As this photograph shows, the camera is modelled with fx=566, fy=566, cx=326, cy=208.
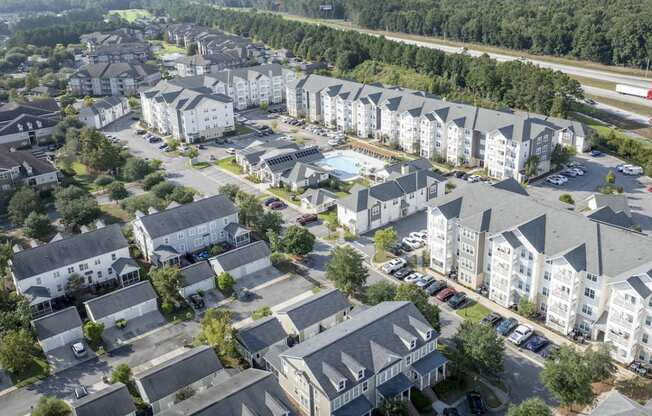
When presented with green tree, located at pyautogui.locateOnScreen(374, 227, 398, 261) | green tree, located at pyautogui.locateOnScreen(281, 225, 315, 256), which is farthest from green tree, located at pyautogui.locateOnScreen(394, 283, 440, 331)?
green tree, located at pyautogui.locateOnScreen(281, 225, 315, 256)

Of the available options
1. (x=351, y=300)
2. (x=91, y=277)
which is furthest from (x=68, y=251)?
(x=351, y=300)

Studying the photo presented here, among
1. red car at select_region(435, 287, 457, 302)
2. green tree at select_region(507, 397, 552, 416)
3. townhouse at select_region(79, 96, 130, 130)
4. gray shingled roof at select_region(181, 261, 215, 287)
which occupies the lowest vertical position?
red car at select_region(435, 287, 457, 302)

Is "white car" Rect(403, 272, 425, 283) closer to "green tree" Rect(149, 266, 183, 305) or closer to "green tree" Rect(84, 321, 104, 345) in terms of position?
"green tree" Rect(149, 266, 183, 305)

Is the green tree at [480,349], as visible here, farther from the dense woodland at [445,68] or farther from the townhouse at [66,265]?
the dense woodland at [445,68]

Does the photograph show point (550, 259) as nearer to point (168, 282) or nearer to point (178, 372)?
point (178, 372)

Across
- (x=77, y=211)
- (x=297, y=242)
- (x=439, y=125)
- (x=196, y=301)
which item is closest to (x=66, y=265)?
(x=77, y=211)

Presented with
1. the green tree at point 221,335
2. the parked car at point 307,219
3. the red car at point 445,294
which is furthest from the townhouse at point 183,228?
the red car at point 445,294
